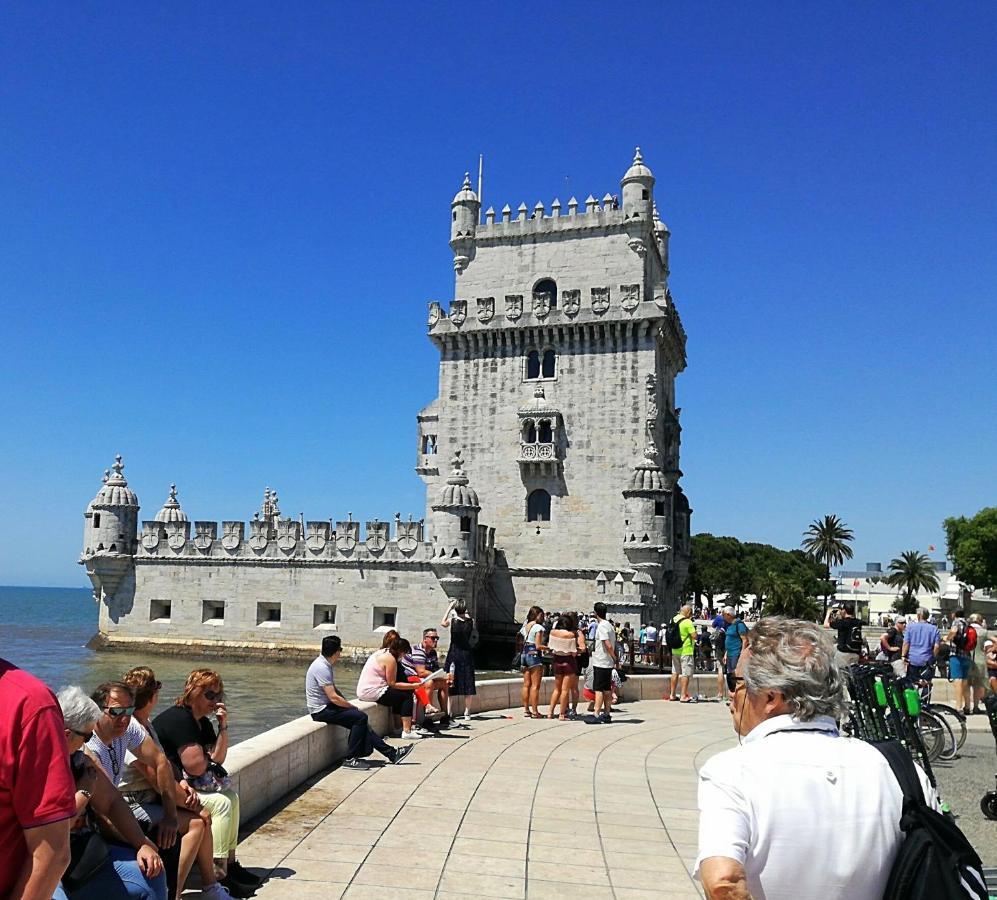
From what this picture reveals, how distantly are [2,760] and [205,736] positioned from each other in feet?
13.1

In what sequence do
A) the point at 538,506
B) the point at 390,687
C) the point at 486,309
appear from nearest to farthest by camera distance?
the point at 390,687
the point at 538,506
the point at 486,309

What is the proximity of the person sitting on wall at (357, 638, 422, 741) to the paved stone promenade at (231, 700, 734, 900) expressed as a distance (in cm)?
53

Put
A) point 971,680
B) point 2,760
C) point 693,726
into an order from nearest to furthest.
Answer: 1. point 2,760
2. point 693,726
3. point 971,680

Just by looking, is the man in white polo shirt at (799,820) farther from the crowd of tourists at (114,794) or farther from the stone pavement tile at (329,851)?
the stone pavement tile at (329,851)

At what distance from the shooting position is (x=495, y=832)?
802 cm

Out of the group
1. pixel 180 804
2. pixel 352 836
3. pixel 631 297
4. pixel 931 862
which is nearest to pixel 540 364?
pixel 631 297

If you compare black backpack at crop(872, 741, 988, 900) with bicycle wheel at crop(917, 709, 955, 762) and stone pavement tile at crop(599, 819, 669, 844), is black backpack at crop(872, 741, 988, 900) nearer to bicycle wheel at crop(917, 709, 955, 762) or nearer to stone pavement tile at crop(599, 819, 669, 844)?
stone pavement tile at crop(599, 819, 669, 844)

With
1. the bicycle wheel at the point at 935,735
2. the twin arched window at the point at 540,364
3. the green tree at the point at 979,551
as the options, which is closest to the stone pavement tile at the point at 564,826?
the bicycle wheel at the point at 935,735

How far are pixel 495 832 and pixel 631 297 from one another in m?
29.0

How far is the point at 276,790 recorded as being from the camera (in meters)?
8.66

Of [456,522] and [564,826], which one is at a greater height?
[456,522]

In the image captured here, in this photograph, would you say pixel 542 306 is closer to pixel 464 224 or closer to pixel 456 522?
pixel 464 224

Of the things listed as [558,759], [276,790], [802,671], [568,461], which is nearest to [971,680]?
[558,759]

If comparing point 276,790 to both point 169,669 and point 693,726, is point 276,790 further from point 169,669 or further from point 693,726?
point 169,669
